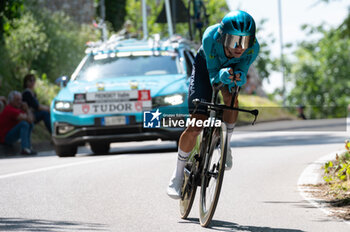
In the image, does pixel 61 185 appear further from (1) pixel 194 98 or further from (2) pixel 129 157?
(2) pixel 129 157

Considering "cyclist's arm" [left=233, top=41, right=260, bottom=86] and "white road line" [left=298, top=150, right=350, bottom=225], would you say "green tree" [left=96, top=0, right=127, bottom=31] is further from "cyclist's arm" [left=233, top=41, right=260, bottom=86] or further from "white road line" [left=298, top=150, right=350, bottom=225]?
"cyclist's arm" [left=233, top=41, right=260, bottom=86]

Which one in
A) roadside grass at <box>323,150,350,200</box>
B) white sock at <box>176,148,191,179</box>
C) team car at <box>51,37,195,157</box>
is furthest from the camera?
team car at <box>51,37,195,157</box>

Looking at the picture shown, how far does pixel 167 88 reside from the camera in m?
13.4

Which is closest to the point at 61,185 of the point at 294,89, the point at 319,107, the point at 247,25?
the point at 247,25

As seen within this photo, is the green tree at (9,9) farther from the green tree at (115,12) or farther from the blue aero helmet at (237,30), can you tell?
the green tree at (115,12)

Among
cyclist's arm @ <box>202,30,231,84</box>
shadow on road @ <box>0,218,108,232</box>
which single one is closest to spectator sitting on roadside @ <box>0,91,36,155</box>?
shadow on road @ <box>0,218,108,232</box>

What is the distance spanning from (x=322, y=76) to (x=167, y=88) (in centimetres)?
8113

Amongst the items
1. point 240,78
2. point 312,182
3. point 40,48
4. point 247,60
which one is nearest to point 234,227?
point 240,78

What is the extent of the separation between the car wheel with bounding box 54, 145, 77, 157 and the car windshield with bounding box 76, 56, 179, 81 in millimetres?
1242

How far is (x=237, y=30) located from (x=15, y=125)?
10083 millimetres

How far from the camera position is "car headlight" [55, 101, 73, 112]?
44.9 feet

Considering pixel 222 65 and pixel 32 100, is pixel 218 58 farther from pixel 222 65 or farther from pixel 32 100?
pixel 32 100

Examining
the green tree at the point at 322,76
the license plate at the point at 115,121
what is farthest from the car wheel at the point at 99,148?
the green tree at the point at 322,76

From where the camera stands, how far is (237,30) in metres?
6.26
